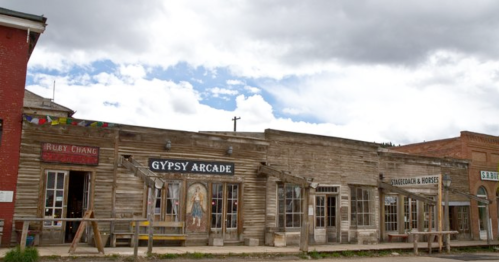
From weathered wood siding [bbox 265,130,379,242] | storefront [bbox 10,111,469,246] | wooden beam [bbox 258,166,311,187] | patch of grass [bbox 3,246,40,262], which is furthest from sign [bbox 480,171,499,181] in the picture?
A: patch of grass [bbox 3,246,40,262]

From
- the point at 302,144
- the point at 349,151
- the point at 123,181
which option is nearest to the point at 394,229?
the point at 349,151

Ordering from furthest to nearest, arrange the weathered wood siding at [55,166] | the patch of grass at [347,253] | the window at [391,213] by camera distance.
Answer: the window at [391,213] < the patch of grass at [347,253] < the weathered wood siding at [55,166]

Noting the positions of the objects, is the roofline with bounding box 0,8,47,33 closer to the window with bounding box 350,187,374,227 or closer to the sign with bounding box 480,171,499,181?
the window with bounding box 350,187,374,227

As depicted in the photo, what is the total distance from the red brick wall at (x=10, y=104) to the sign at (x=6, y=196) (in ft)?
0.27

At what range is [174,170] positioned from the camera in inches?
643

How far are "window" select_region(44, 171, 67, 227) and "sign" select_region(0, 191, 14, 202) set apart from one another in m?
0.97

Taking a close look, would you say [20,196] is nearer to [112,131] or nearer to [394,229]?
[112,131]

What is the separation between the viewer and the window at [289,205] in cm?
1852

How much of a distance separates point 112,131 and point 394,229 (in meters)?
13.7

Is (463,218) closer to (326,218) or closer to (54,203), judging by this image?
(326,218)

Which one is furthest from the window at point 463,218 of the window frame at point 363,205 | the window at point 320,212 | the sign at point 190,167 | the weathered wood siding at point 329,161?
the sign at point 190,167

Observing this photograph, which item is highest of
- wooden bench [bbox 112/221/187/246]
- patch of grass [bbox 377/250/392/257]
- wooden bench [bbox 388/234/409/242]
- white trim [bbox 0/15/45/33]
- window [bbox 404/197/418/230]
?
white trim [bbox 0/15/45/33]

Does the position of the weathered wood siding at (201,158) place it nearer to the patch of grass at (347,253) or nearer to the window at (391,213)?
the patch of grass at (347,253)

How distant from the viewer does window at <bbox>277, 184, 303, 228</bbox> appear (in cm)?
1852
